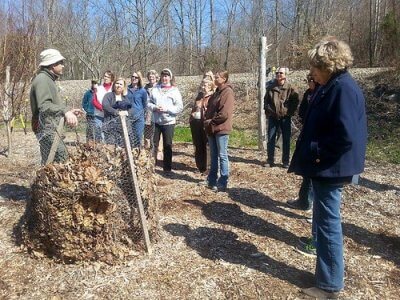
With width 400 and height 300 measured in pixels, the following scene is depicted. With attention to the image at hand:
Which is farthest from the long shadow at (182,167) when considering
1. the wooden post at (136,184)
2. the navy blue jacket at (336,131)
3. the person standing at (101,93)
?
the navy blue jacket at (336,131)

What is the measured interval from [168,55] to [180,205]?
25852 mm

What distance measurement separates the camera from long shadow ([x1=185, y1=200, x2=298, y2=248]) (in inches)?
168

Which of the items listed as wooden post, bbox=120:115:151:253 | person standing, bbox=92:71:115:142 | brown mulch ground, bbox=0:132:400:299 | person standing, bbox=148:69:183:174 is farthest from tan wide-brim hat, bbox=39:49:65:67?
person standing, bbox=92:71:115:142

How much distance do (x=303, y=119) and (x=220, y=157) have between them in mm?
1534

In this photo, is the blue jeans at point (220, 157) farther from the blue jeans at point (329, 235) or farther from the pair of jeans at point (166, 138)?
the blue jeans at point (329, 235)

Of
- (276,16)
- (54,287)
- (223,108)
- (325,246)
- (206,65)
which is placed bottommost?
(54,287)

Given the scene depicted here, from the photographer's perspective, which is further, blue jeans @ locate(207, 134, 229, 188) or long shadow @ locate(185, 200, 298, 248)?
blue jeans @ locate(207, 134, 229, 188)

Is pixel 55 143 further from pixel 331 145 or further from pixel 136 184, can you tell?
pixel 331 145

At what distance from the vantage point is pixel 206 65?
25.5 m

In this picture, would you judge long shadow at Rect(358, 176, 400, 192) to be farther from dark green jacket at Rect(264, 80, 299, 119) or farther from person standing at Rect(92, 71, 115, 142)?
person standing at Rect(92, 71, 115, 142)

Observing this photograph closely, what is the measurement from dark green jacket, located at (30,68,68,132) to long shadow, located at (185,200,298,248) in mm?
2045

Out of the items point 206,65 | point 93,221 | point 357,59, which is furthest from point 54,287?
point 357,59

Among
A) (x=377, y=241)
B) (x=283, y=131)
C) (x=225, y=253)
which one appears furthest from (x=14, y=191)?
(x=377, y=241)

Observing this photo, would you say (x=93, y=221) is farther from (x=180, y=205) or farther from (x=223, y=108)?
(x=223, y=108)
